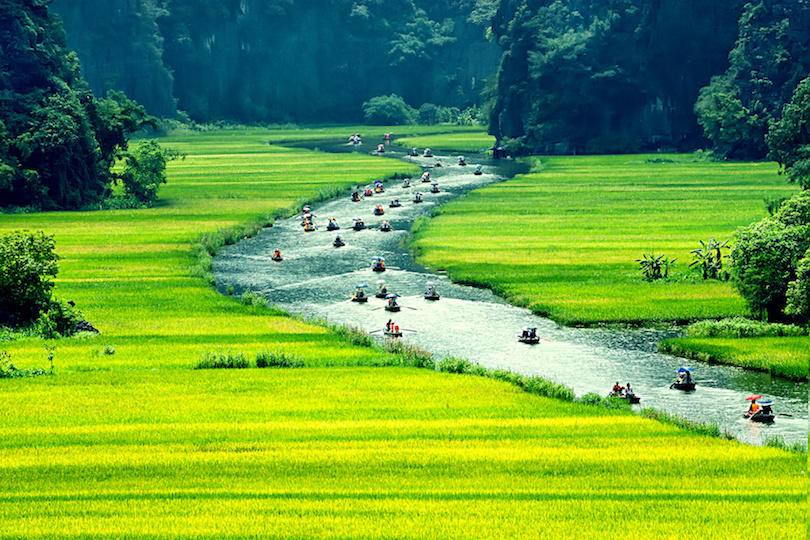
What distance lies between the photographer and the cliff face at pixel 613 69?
506ft

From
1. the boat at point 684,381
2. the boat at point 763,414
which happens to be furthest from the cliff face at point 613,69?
the boat at point 763,414

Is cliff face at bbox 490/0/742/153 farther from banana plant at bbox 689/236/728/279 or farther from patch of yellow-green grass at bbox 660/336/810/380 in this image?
patch of yellow-green grass at bbox 660/336/810/380

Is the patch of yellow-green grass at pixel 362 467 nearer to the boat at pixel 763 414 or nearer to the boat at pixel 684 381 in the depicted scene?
the boat at pixel 763 414

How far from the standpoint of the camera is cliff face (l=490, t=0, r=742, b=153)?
154 meters

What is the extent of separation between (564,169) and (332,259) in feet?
226

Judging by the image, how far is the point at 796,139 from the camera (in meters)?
81.2

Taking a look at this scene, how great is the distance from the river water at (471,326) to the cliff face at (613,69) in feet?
258

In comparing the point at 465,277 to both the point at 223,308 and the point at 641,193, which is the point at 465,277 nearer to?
the point at 223,308

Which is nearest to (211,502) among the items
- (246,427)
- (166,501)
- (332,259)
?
(166,501)

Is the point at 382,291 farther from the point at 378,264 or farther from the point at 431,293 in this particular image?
the point at 378,264

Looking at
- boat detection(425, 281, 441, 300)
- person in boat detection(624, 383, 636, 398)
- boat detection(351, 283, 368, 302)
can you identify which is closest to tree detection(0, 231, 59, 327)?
boat detection(351, 283, 368, 302)

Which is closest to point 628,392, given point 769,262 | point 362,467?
point 362,467

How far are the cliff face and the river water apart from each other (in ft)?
258

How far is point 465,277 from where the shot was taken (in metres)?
64.3
